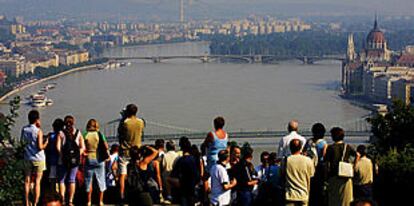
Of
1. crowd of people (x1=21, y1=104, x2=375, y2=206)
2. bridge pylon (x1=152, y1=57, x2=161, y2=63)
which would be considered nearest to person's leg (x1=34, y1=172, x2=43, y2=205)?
crowd of people (x1=21, y1=104, x2=375, y2=206)

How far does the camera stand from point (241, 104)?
1564cm

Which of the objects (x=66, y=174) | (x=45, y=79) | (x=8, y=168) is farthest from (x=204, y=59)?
(x=8, y=168)

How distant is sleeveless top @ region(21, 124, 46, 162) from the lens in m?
2.14

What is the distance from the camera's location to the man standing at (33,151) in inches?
84.3

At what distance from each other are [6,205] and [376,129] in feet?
12.3

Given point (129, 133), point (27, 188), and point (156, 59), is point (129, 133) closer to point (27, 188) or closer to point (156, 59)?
point (27, 188)

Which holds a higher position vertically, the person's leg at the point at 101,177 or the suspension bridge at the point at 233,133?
the person's leg at the point at 101,177

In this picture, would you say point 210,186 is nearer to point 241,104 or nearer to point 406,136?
point 406,136

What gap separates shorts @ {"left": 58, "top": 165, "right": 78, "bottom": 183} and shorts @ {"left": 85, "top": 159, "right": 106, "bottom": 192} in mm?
47

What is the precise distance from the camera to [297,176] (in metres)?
1.99

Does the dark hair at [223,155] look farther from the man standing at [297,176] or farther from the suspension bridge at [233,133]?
the suspension bridge at [233,133]

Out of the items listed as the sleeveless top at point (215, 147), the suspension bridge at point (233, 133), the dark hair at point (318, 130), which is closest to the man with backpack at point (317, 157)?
the dark hair at point (318, 130)

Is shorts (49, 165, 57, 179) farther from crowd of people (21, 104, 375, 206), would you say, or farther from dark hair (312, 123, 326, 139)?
dark hair (312, 123, 326, 139)

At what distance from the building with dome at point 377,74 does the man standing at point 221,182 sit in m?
13.5
